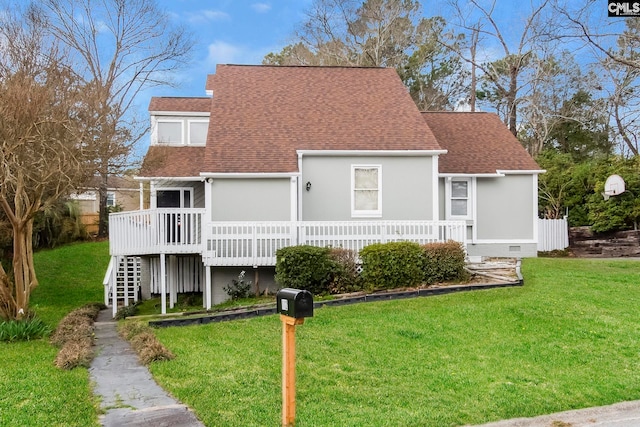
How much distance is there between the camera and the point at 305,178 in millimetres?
15211

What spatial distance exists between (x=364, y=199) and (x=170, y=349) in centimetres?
839

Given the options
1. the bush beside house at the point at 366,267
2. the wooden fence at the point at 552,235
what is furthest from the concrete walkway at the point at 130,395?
the wooden fence at the point at 552,235

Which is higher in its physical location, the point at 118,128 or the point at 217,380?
the point at 118,128

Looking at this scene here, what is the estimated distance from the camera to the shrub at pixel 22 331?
32.4ft

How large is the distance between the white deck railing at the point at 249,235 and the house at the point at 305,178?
0.03 meters

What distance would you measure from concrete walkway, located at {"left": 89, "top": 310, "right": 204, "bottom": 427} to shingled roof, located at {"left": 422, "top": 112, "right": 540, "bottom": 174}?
11.9 m

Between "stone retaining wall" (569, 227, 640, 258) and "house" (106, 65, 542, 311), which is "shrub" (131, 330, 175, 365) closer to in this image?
"house" (106, 65, 542, 311)

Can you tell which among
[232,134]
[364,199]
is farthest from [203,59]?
[364,199]

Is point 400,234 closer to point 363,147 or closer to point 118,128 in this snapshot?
point 363,147

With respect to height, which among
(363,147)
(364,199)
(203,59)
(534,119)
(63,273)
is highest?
(203,59)

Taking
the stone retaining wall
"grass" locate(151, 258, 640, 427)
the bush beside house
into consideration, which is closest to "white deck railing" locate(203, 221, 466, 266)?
the bush beside house

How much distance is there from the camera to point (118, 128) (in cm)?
1418

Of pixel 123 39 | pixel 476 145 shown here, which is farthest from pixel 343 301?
pixel 123 39

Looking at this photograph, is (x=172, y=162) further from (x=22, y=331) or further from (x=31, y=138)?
(x=22, y=331)
